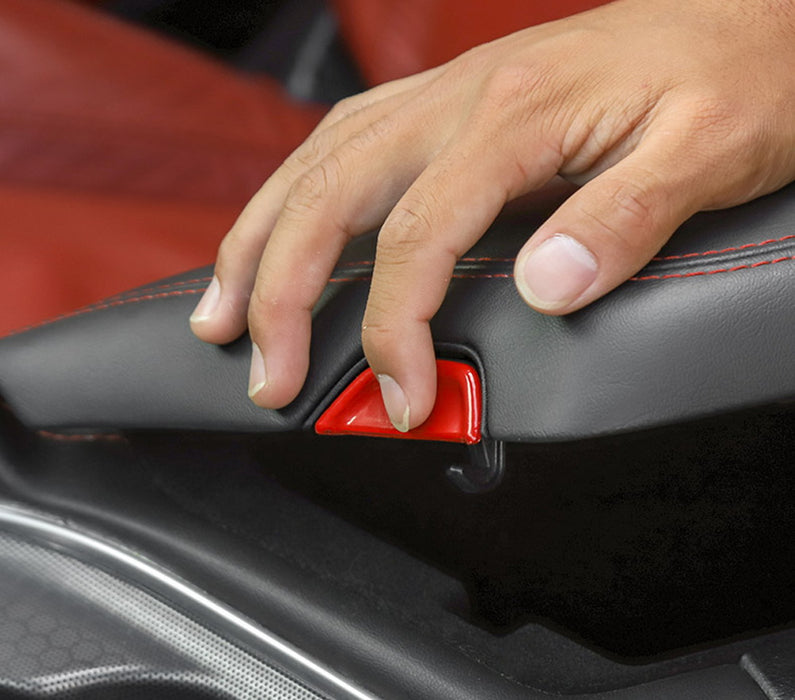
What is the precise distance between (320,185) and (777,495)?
1.14ft

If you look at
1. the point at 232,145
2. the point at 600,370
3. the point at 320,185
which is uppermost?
the point at 232,145

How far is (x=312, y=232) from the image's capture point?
1.76ft

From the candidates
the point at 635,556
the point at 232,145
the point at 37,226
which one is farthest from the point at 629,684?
the point at 232,145

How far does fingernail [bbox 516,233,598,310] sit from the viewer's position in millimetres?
441

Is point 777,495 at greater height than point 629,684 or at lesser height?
greater

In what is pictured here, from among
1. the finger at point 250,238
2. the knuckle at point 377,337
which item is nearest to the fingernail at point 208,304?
the finger at point 250,238

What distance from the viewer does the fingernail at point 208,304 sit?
0.56 meters

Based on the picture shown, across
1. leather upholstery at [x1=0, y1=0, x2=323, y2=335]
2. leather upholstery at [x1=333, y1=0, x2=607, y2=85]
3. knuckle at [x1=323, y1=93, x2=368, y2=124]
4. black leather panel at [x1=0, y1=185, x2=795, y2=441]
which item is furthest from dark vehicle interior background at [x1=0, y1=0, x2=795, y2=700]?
leather upholstery at [x1=333, y1=0, x2=607, y2=85]

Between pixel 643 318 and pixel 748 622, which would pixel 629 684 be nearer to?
pixel 748 622

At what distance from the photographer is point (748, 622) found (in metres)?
0.59

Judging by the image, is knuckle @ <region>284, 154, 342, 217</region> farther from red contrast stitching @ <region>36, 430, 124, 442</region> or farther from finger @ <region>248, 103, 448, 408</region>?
red contrast stitching @ <region>36, 430, 124, 442</region>

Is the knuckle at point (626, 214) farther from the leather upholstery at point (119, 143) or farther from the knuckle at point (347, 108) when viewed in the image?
the leather upholstery at point (119, 143)

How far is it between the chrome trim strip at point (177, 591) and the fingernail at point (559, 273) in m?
0.27

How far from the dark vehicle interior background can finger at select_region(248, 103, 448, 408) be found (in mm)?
20
